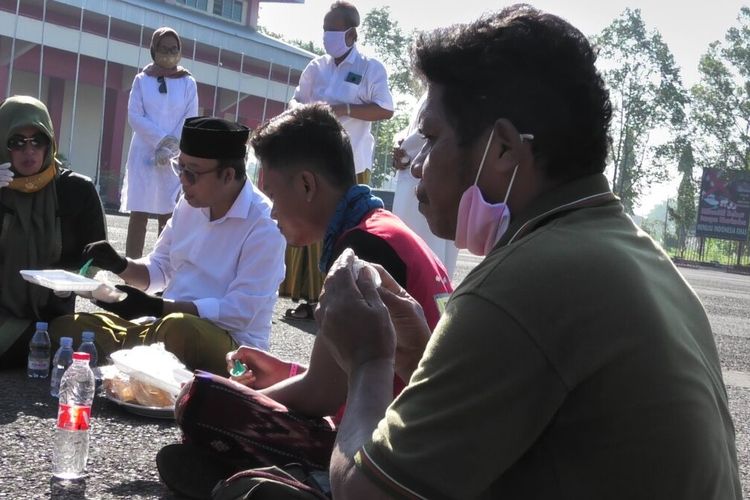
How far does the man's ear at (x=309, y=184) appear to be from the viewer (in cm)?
375

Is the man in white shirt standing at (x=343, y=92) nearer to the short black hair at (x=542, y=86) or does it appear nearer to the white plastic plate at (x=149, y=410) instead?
the white plastic plate at (x=149, y=410)

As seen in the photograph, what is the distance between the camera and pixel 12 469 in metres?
3.72

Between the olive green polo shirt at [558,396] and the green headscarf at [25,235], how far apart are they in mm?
4337

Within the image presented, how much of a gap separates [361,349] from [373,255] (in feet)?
3.89

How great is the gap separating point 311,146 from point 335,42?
4.51m

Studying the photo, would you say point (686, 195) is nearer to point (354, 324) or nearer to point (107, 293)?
point (107, 293)

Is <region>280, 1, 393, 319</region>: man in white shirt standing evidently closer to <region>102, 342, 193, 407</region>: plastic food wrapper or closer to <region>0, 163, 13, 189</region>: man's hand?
<region>0, 163, 13, 189</region>: man's hand

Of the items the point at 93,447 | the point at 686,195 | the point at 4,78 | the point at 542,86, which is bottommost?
the point at 93,447

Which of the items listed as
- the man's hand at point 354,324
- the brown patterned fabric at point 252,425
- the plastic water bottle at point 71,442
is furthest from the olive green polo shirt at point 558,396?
the plastic water bottle at point 71,442

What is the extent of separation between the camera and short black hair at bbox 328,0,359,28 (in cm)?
820

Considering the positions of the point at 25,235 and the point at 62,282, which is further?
the point at 25,235

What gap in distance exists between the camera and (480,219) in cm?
201

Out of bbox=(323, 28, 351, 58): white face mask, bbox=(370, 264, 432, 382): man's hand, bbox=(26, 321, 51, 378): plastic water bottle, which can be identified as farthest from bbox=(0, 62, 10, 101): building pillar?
bbox=(370, 264, 432, 382): man's hand

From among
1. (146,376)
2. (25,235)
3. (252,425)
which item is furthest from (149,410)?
(25,235)
